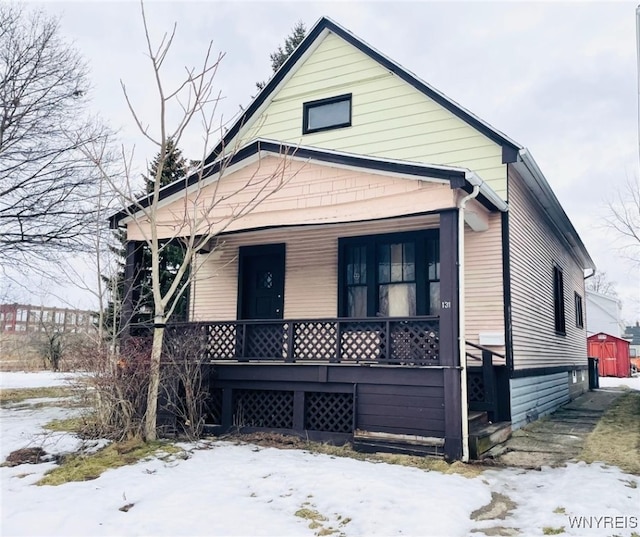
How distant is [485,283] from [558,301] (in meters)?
5.95

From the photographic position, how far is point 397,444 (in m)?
6.86

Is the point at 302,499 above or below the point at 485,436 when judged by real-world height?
below

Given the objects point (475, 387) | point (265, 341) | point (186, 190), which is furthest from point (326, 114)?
point (475, 387)

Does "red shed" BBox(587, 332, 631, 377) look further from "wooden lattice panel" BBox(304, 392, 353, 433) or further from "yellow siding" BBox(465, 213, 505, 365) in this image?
"wooden lattice panel" BBox(304, 392, 353, 433)

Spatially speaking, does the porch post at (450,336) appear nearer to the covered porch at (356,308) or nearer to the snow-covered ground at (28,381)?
the covered porch at (356,308)

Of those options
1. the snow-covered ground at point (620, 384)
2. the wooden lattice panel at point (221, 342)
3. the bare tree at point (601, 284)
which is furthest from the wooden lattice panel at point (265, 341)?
the bare tree at point (601, 284)

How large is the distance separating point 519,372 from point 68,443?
7182 mm

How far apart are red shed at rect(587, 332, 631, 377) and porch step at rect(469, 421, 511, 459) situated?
23841mm

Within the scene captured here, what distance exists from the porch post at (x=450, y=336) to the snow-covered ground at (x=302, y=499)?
2.36ft

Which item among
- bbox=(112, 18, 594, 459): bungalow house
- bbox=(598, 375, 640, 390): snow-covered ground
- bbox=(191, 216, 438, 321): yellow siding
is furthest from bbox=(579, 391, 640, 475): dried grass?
bbox=(598, 375, 640, 390): snow-covered ground

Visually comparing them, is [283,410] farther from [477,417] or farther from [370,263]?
[370,263]

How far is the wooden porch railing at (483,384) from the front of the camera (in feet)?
27.3

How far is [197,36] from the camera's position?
9742 mm

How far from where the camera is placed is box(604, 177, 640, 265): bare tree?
815 inches
